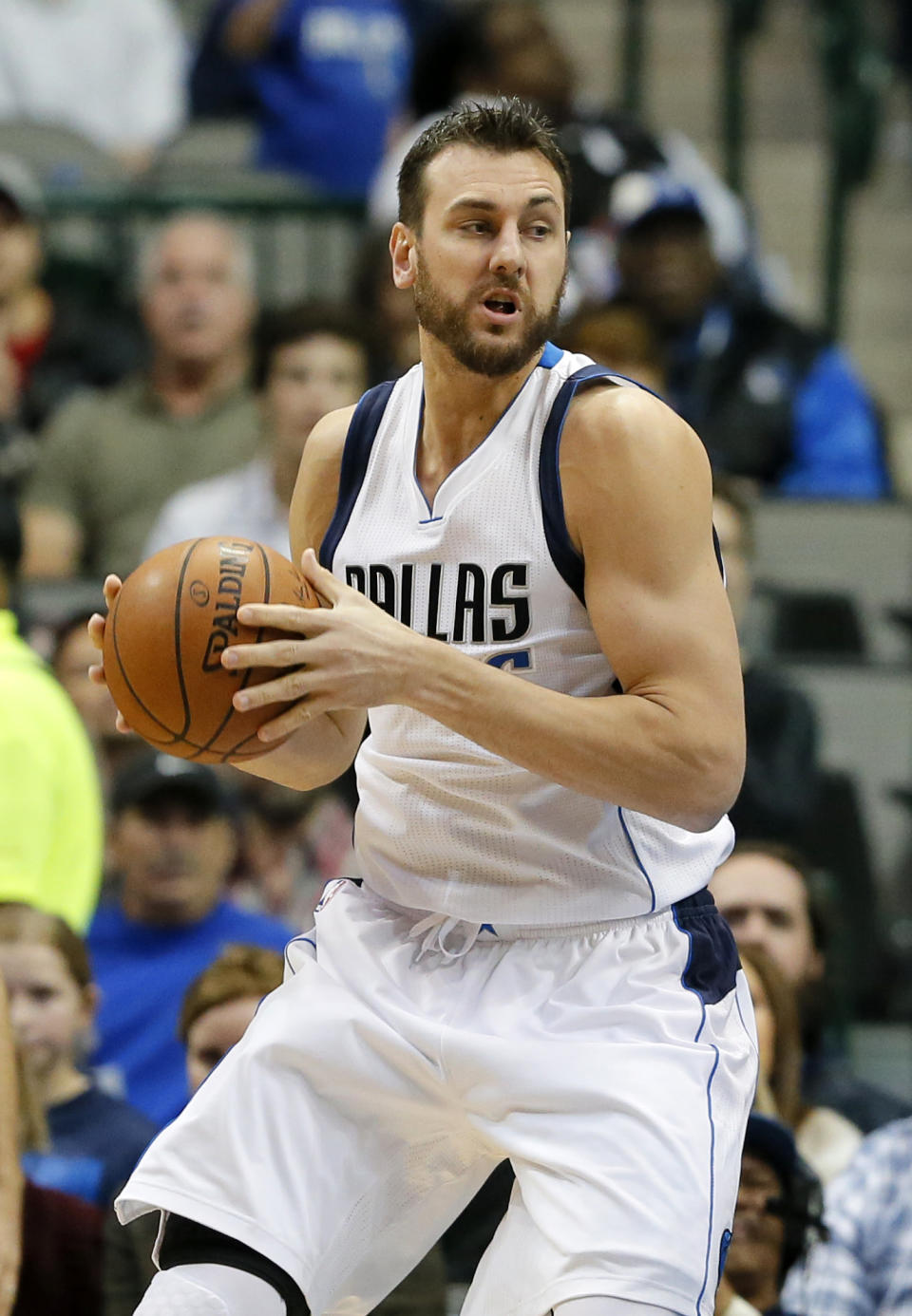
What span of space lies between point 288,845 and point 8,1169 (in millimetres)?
2898

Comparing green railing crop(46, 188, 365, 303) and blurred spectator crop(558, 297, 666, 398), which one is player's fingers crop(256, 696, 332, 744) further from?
green railing crop(46, 188, 365, 303)

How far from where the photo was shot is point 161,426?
→ 8.03 m

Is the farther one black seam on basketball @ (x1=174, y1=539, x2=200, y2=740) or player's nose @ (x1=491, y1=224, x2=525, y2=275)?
player's nose @ (x1=491, y1=224, x2=525, y2=275)

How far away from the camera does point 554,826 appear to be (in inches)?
125

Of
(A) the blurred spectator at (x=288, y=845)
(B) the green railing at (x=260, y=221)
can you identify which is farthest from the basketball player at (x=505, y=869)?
(B) the green railing at (x=260, y=221)

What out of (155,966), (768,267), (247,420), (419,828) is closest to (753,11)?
(768,267)

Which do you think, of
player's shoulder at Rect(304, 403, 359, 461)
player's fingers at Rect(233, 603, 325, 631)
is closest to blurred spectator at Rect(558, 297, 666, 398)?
player's shoulder at Rect(304, 403, 359, 461)

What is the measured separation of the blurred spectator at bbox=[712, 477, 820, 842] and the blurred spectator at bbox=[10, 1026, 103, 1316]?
2776mm

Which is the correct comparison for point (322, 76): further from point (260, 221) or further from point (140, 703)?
point (140, 703)

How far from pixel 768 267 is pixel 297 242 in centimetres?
241

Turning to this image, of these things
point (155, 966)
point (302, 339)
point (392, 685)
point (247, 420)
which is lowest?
point (155, 966)

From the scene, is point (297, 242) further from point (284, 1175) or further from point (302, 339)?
point (284, 1175)

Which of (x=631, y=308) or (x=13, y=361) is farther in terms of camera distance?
(x=13, y=361)

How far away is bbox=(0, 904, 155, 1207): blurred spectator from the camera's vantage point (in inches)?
190
